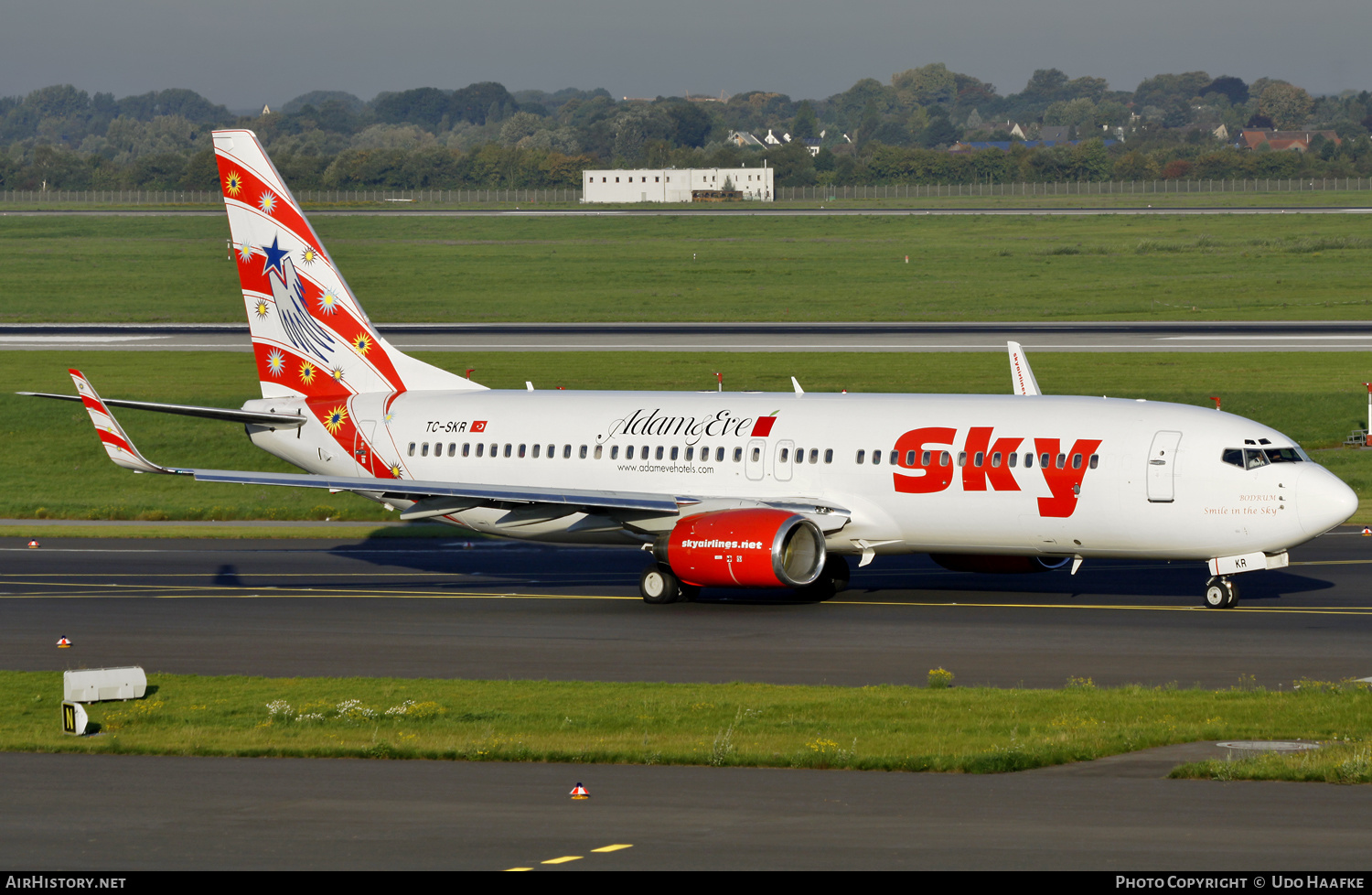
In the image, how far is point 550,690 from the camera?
2789 cm

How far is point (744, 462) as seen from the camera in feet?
129

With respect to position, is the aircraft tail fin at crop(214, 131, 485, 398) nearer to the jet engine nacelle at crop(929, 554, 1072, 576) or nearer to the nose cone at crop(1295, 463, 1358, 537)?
the jet engine nacelle at crop(929, 554, 1072, 576)

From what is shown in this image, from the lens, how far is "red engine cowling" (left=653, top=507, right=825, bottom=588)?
36125mm

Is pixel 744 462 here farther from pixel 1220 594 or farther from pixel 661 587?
pixel 1220 594

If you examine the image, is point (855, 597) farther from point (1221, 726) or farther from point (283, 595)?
point (1221, 726)

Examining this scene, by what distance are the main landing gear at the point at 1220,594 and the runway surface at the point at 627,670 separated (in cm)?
36

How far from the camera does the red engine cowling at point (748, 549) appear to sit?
3612cm

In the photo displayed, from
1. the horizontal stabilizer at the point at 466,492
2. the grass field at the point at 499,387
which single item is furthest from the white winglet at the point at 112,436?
the grass field at the point at 499,387

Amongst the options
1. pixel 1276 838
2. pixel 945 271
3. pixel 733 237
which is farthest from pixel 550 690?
pixel 733 237

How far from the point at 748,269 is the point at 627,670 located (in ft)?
368

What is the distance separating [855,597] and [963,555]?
271cm

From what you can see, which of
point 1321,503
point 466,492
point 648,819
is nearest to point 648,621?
point 466,492

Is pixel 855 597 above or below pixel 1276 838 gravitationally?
below
